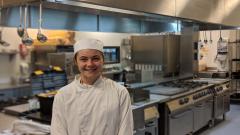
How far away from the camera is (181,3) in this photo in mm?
3314

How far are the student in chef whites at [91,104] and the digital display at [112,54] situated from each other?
2.92 m

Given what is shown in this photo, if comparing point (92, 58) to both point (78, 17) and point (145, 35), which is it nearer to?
point (78, 17)

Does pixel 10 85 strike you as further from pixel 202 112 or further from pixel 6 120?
pixel 202 112

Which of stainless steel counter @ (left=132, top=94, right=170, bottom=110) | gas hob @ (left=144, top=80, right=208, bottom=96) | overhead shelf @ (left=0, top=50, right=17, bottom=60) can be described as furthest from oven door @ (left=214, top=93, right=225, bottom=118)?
Answer: overhead shelf @ (left=0, top=50, right=17, bottom=60)

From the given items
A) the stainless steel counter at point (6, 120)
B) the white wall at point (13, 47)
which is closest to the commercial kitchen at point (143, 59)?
the white wall at point (13, 47)

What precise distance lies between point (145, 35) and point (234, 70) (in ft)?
11.5

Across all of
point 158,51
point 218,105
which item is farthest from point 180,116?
point 218,105

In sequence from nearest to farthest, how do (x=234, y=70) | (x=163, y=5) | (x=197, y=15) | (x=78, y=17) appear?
(x=163, y=5)
(x=197, y=15)
(x=78, y=17)
(x=234, y=70)

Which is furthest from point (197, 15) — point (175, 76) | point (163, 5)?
point (175, 76)

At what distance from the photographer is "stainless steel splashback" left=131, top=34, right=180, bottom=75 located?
4.42m

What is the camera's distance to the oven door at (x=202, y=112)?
13.2 ft

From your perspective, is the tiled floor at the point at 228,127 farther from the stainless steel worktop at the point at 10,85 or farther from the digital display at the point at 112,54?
the stainless steel worktop at the point at 10,85

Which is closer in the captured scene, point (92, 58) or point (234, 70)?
point (92, 58)

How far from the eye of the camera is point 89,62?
1.46 metres
